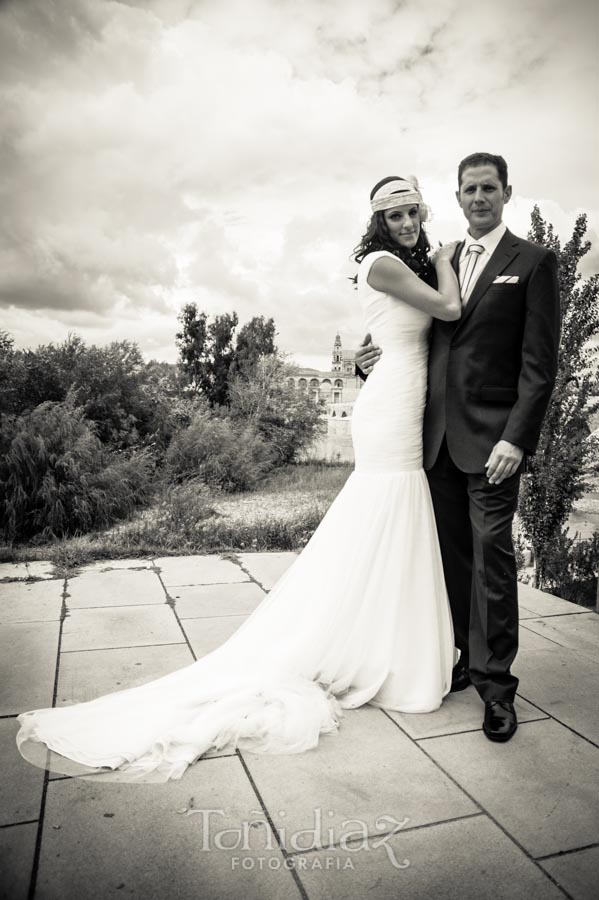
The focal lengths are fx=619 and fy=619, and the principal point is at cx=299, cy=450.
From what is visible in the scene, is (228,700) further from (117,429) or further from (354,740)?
(117,429)

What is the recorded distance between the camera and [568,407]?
4.79 meters

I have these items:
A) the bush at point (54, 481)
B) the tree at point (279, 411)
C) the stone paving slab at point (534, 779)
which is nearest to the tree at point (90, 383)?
the bush at point (54, 481)

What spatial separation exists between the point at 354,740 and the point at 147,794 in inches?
30.2

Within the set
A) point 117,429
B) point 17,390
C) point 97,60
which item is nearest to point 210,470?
point 117,429

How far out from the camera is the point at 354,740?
2.29 meters

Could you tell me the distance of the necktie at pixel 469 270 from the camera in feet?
8.39

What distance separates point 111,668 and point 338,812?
1.42 metres

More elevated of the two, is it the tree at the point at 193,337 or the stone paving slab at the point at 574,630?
the tree at the point at 193,337

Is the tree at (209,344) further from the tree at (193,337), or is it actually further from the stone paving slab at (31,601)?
the stone paving slab at (31,601)

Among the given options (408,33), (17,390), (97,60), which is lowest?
(17,390)

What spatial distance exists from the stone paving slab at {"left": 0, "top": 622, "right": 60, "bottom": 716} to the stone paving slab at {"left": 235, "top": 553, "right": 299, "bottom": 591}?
5.11 ft

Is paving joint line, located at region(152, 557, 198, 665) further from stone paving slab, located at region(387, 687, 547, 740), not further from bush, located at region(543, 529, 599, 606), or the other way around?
bush, located at region(543, 529, 599, 606)

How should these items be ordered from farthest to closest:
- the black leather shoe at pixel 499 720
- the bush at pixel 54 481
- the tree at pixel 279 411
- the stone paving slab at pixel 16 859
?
the tree at pixel 279 411
the bush at pixel 54 481
the black leather shoe at pixel 499 720
the stone paving slab at pixel 16 859

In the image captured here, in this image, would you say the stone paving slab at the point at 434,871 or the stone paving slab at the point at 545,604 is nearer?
the stone paving slab at the point at 434,871
